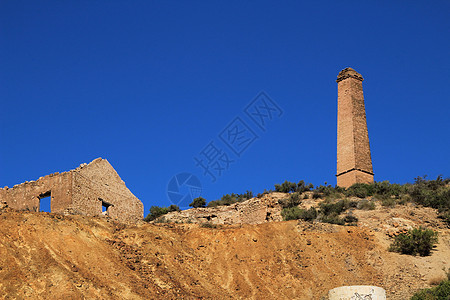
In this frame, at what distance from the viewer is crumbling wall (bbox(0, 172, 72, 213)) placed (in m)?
24.2

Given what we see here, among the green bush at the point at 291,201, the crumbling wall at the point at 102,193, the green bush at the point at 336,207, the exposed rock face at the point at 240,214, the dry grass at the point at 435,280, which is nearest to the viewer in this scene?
the dry grass at the point at 435,280

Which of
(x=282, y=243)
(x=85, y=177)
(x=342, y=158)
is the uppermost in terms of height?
(x=342, y=158)

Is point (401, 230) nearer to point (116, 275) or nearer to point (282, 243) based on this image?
point (282, 243)

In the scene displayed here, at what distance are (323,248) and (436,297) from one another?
5.31 metres

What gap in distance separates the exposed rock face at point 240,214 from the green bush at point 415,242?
22.7 ft

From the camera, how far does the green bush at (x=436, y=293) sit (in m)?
19.0

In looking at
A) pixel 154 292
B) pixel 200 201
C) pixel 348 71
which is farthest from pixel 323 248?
pixel 348 71

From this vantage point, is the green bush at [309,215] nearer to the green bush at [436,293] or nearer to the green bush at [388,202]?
the green bush at [388,202]

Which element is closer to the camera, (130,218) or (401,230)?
(401,230)

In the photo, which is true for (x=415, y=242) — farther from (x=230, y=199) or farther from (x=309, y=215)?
(x=230, y=199)

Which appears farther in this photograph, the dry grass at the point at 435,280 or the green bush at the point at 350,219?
the green bush at the point at 350,219

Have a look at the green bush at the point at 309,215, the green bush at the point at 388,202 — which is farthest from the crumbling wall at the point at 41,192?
the green bush at the point at 388,202

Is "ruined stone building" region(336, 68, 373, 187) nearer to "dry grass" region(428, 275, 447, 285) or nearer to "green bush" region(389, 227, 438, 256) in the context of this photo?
"green bush" region(389, 227, 438, 256)

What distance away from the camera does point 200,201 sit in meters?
34.3
